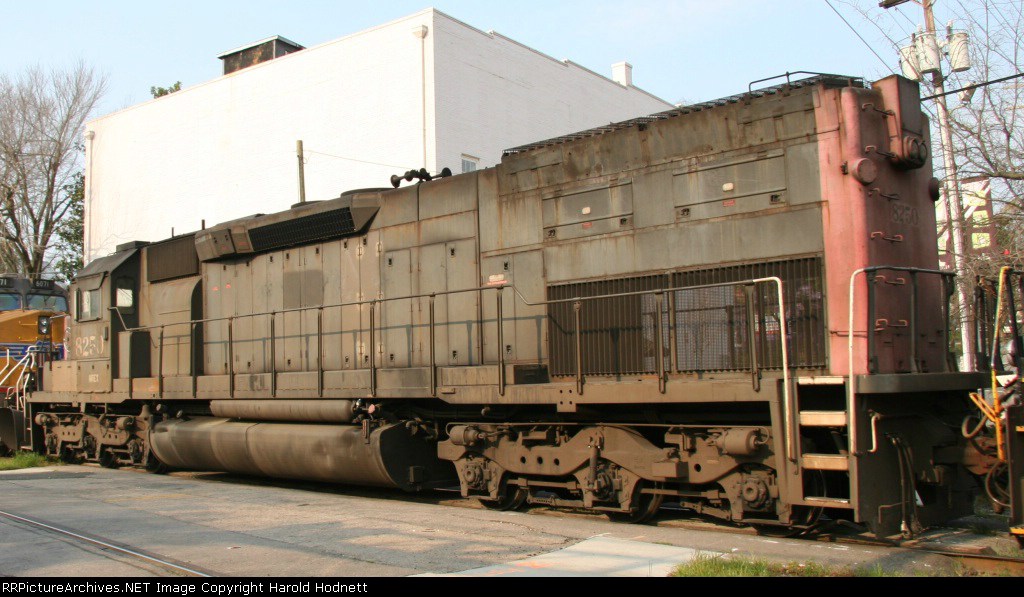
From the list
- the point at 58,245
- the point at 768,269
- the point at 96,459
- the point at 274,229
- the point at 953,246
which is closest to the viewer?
the point at 768,269

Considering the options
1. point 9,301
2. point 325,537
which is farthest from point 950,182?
point 9,301

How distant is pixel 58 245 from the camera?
3566 centimetres

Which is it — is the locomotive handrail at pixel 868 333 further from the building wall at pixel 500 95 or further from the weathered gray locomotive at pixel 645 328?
the building wall at pixel 500 95

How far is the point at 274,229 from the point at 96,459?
6804mm

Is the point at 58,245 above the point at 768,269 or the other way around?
above

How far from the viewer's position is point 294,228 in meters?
11.5

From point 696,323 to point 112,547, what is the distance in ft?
16.9

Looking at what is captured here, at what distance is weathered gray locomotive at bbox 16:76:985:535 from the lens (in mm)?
6785

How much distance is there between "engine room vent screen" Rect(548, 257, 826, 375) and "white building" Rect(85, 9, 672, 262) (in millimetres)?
15099

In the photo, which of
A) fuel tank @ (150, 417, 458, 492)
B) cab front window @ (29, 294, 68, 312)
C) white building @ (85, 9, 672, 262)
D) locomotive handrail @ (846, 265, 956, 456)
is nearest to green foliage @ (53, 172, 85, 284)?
white building @ (85, 9, 672, 262)

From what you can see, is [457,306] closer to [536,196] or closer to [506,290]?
[506,290]

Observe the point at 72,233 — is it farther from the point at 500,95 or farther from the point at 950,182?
the point at 950,182

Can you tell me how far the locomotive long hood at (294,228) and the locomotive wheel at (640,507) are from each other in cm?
489

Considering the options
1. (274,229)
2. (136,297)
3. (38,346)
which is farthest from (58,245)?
(274,229)
